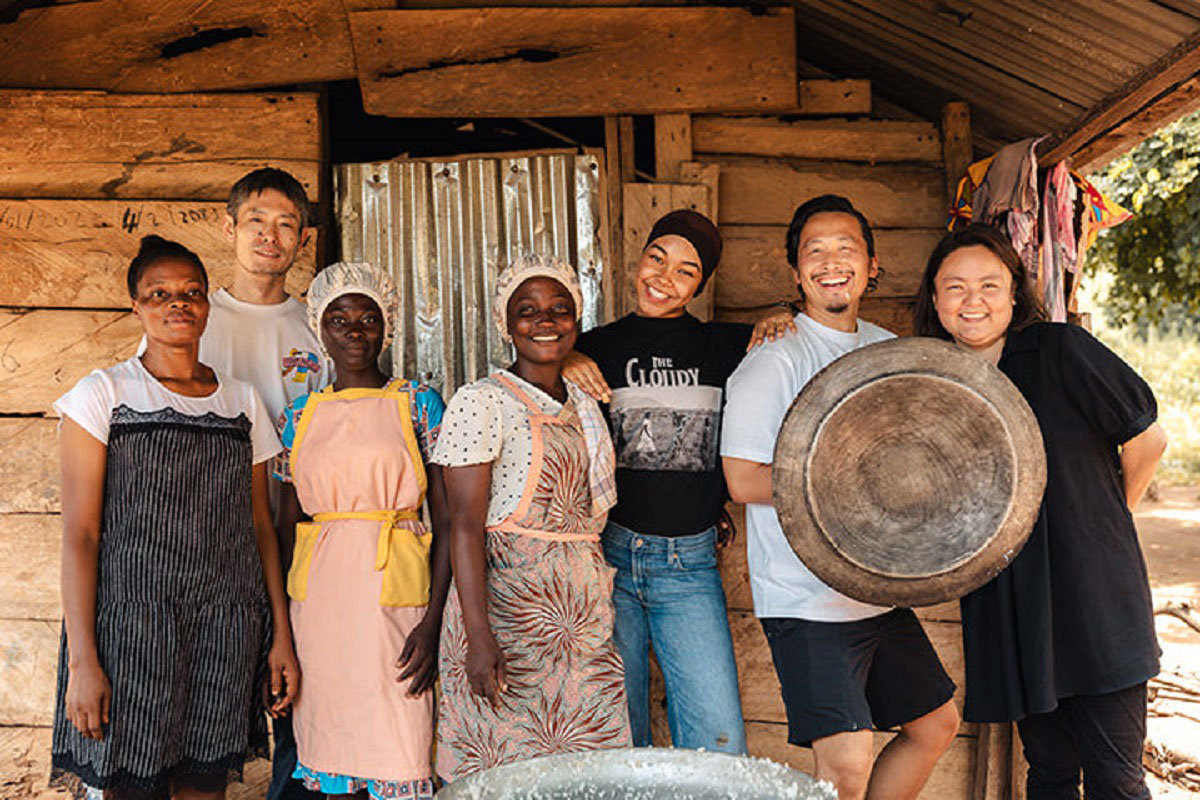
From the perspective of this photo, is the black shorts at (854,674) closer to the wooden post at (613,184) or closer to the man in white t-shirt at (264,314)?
the man in white t-shirt at (264,314)

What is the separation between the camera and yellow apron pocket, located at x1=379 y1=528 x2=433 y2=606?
250 cm

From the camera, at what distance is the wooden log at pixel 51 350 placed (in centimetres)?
360

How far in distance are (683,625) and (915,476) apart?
0.81 m

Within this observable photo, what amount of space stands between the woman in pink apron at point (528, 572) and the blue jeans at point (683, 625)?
0.20 metres

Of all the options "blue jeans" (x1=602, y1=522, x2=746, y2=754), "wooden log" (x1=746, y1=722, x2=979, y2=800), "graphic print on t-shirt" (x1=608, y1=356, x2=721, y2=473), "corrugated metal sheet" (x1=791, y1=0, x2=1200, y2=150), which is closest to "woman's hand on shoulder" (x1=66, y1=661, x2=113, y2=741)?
"blue jeans" (x1=602, y1=522, x2=746, y2=754)

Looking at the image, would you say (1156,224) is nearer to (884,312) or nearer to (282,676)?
(884,312)

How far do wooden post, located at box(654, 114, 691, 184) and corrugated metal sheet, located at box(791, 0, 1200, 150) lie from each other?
0.59 meters

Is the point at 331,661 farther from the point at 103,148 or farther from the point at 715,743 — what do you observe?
the point at 103,148

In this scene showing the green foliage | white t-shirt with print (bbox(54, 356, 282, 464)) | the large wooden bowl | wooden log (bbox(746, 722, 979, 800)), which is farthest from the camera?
the green foliage

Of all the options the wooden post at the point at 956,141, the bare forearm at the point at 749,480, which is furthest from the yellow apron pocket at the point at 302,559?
the wooden post at the point at 956,141

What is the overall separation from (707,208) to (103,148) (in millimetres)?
2212

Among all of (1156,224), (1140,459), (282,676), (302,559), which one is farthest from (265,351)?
(1156,224)

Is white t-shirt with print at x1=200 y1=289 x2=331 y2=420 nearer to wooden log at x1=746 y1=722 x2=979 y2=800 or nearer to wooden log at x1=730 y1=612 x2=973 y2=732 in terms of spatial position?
wooden log at x1=730 y1=612 x2=973 y2=732

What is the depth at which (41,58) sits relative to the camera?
12.1ft
